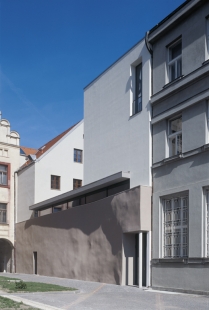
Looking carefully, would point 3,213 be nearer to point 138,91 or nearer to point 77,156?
point 77,156

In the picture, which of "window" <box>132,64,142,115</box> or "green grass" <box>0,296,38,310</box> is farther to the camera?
"window" <box>132,64,142,115</box>

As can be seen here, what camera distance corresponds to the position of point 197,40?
18.6m

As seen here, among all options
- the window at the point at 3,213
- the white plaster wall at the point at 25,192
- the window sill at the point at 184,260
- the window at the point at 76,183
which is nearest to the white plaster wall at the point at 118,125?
the window sill at the point at 184,260

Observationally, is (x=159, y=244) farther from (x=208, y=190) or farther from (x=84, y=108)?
(x=84, y=108)

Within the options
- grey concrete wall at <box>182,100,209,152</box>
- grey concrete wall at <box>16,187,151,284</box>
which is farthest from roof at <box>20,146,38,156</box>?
grey concrete wall at <box>182,100,209,152</box>

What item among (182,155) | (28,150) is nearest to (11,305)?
(182,155)

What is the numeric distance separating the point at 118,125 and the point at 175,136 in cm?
458

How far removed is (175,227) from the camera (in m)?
19.2

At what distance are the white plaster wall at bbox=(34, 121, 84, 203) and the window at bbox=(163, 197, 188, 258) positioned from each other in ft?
59.2

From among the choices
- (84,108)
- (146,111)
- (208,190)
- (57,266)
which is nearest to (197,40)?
(146,111)

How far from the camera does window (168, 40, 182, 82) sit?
20.1 m

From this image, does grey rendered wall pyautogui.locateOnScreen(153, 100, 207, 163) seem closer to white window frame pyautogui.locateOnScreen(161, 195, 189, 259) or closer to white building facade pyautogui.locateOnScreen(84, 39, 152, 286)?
white building facade pyautogui.locateOnScreen(84, 39, 152, 286)

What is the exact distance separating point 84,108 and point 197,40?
10481 millimetres

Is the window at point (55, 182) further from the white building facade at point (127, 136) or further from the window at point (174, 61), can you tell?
the window at point (174, 61)
